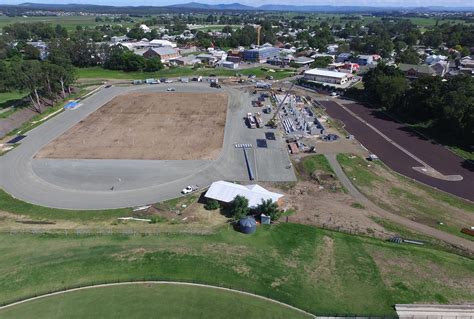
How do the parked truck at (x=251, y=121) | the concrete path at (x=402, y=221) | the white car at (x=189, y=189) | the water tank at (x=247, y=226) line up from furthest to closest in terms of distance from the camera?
the parked truck at (x=251, y=121), the white car at (x=189, y=189), the water tank at (x=247, y=226), the concrete path at (x=402, y=221)

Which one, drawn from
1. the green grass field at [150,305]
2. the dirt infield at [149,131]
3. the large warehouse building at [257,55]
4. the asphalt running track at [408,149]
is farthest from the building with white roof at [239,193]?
the large warehouse building at [257,55]

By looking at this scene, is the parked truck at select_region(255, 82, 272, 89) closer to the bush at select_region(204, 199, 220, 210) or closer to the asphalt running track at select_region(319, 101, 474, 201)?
the asphalt running track at select_region(319, 101, 474, 201)

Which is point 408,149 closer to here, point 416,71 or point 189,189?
point 189,189

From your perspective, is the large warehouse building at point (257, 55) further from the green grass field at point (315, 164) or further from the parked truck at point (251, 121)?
the green grass field at point (315, 164)

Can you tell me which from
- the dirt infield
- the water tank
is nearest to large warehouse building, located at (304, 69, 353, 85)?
the dirt infield

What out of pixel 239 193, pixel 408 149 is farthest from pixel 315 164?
pixel 408 149
